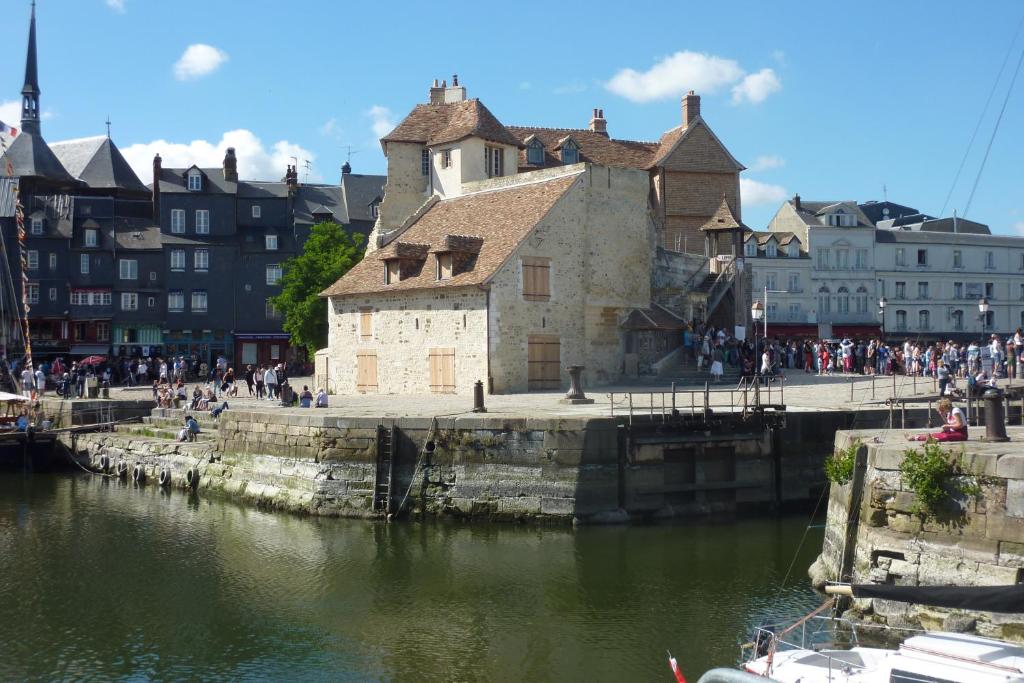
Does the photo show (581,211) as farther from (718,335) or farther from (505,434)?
(505,434)

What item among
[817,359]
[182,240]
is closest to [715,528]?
[817,359]

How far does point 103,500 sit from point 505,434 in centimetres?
1209

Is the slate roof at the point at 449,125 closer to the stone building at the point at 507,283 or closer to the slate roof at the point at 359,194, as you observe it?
the stone building at the point at 507,283

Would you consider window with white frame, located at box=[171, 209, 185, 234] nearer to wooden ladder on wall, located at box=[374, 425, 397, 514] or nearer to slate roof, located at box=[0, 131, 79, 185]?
slate roof, located at box=[0, 131, 79, 185]

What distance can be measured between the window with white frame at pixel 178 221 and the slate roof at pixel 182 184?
1.16m

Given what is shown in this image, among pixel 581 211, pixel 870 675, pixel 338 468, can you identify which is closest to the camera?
pixel 870 675

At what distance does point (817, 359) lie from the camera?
129ft

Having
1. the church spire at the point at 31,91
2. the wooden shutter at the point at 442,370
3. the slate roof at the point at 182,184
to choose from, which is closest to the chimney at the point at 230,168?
the slate roof at the point at 182,184

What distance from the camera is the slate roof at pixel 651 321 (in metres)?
34.7

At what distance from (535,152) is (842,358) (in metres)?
16.5

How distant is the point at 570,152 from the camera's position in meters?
47.4

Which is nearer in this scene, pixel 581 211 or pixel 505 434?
pixel 505 434

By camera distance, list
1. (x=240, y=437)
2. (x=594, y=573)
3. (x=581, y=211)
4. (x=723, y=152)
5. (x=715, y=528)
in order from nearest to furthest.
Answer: (x=594, y=573)
(x=715, y=528)
(x=240, y=437)
(x=581, y=211)
(x=723, y=152)

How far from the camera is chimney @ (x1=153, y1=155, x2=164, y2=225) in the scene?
6034cm
